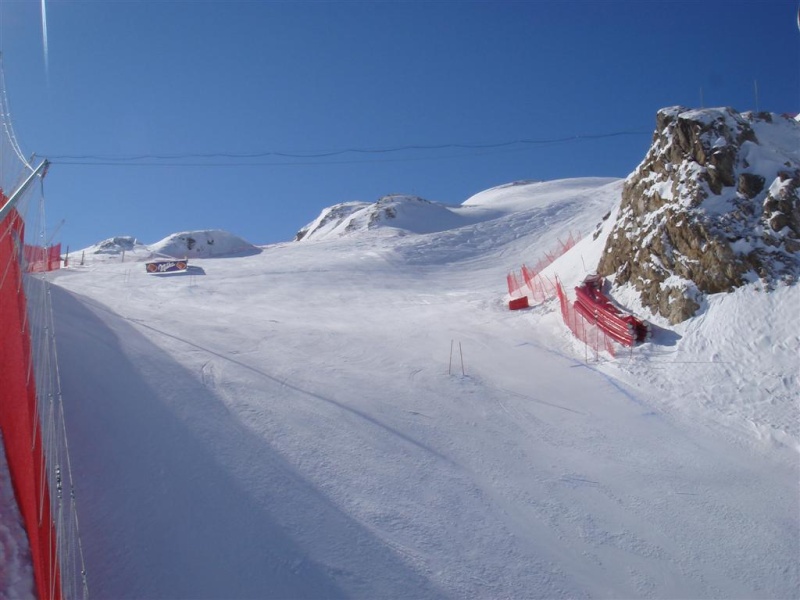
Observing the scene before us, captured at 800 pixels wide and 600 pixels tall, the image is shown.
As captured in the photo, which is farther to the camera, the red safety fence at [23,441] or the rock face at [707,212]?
the rock face at [707,212]

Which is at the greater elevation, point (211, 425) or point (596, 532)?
point (211, 425)

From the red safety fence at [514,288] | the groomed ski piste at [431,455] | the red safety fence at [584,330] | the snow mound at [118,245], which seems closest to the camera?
the groomed ski piste at [431,455]

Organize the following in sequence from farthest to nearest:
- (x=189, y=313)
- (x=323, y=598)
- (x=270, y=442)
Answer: (x=189, y=313), (x=270, y=442), (x=323, y=598)

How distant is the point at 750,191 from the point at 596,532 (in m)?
11.3

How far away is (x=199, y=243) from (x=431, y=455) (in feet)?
177

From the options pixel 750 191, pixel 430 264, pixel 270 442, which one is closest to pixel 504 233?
pixel 430 264

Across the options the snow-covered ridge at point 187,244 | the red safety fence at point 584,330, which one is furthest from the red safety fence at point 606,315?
the snow-covered ridge at point 187,244

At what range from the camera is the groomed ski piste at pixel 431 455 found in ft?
21.1

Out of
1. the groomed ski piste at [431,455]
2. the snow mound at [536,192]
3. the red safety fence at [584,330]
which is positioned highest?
the snow mound at [536,192]

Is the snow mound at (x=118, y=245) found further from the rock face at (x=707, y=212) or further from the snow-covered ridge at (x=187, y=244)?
the rock face at (x=707, y=212)

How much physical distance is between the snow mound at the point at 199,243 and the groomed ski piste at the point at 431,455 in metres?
41.9

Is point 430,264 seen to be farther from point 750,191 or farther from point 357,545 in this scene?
point 357,545

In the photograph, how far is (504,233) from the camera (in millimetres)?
38438

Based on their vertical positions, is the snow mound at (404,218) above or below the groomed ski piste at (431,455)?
above
